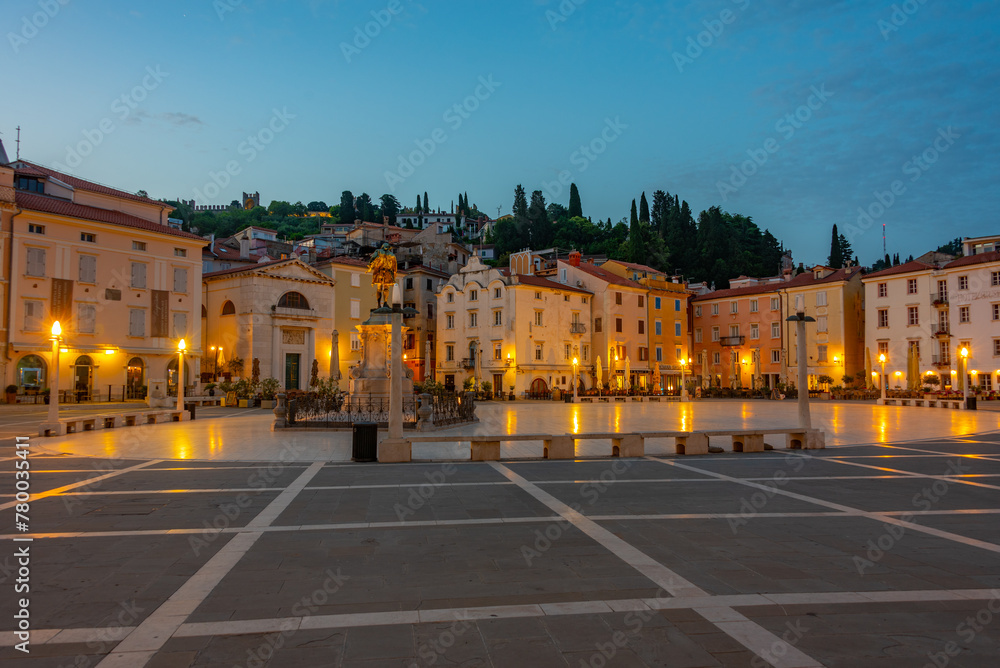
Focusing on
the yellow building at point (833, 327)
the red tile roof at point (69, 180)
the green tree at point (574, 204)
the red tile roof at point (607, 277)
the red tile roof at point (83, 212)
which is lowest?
the yellow building at point (833, 327)

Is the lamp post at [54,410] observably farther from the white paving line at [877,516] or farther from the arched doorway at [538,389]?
the arched doorway at [538,389]

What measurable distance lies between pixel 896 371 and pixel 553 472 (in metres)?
53.5

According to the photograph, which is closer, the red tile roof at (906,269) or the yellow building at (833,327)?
the red tile roof at (906,269)

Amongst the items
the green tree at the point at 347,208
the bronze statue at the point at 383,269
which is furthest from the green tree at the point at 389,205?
the bronze statue at the point at 383,269

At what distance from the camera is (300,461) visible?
1459 centimetres

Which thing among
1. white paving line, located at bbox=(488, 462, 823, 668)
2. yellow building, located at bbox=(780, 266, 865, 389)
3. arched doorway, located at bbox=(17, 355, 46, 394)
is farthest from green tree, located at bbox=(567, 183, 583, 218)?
white paving line, located at bbox=(488, 462, 823, 668)

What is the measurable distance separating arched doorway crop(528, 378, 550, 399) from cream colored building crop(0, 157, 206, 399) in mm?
28168

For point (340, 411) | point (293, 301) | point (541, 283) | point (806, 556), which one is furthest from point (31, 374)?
point (806, 556)

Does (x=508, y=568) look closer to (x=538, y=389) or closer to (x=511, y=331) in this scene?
(x=511, y=331)

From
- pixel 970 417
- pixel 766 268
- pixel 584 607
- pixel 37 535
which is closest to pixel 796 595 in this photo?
pixel 584 607

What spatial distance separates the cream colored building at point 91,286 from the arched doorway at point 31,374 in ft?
0.21

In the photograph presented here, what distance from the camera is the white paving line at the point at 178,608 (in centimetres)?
428

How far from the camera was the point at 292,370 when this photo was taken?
55.0 meters

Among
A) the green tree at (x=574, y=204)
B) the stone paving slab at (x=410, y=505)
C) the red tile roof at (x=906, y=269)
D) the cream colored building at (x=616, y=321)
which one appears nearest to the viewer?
the stone paving slab at (x=410, y=505)
